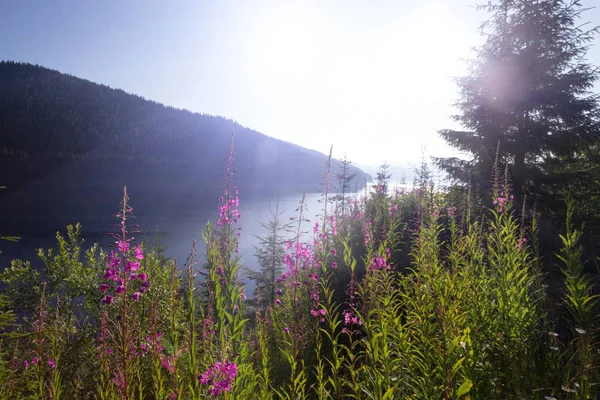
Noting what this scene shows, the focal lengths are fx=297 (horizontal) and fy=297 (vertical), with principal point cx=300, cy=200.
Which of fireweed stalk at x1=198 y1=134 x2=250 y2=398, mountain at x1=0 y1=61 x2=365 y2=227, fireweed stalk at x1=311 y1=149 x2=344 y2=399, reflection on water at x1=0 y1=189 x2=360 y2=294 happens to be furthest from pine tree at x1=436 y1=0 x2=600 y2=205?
mountain at x1=0 y1=61 x2=365 y2=227

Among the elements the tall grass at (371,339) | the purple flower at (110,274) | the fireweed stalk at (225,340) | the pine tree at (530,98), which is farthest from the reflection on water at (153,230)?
the purple flower at (110,274)

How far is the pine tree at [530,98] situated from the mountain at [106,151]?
69447mm

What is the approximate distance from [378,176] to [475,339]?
20071mm

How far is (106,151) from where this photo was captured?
12769 centimetres

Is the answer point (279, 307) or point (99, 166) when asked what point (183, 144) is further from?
point (279, 307)

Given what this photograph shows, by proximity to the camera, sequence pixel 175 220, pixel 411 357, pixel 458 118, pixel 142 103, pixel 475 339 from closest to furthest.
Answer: pixel 411 357
pixel 475 339
pixel 458 118
pixel 175 220
pixel 142 103

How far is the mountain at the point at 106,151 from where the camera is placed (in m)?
102

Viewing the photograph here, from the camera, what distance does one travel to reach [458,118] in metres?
12.3

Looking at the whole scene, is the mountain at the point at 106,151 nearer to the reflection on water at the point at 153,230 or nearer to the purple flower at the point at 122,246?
the reflection on water at the point at 153,230

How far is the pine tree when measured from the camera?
34.2 feet

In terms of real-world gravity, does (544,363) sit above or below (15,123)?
below

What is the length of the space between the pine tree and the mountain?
2734 inches

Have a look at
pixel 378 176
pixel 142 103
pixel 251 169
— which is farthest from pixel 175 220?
pixel 142 103

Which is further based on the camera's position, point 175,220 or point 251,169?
point 251,169
